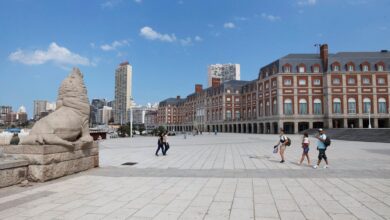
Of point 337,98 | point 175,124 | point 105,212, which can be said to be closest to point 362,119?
point 337,98

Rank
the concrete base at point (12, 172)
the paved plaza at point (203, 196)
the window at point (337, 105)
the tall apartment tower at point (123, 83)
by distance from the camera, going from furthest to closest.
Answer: the tall apartment tower at point (123, 83) → the window at point (337, 105) → the concrete base at point (12, 172) → the paved plaza at point (203, 196)

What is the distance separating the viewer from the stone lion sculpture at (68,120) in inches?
364

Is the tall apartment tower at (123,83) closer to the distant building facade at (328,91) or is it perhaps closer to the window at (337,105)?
the distant building facade at (328,91)

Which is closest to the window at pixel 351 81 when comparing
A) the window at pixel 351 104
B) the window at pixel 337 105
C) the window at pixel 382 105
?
the window at pixel 351 104

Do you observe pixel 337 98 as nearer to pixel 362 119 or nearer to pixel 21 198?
pixel 362 119

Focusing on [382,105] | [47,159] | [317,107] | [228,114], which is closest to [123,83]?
[228,114]

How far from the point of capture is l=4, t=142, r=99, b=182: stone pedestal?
871cm

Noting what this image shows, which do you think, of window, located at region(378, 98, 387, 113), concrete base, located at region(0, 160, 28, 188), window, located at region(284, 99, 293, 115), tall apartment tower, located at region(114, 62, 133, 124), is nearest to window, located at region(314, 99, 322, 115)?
window, located at region(284, 99, 293, 115)

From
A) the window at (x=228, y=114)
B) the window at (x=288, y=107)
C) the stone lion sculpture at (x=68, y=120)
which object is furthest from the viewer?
the window at (x=228, y=114)

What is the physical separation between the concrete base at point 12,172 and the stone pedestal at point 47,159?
23 cm

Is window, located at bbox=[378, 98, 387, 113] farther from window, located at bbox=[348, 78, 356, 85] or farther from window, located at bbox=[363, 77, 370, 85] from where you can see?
window, located at bbox=[348, 78, 356, 85]

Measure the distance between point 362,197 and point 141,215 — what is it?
5376 millimetres

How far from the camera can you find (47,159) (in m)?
8.87

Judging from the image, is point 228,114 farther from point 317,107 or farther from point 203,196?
point 203,196
